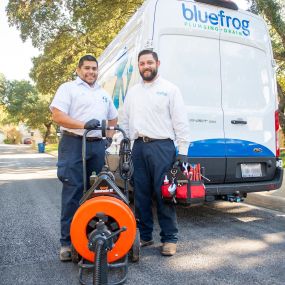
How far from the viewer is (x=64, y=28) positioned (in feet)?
63.5

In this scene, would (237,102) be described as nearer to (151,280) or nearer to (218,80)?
(218,80)

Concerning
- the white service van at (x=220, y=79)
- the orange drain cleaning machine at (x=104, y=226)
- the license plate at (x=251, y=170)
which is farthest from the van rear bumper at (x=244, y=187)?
the orange drain cleaning machine at (x=104, y=226)

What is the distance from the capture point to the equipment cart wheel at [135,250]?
A: 3.46 m

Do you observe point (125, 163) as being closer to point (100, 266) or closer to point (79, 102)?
point (79, 102)

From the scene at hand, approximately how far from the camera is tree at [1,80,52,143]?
49625 millimetres

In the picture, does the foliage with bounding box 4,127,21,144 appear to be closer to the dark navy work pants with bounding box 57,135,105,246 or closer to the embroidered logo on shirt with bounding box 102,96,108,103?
the embroidered logo on shirt with bounding box 102,96,108,103

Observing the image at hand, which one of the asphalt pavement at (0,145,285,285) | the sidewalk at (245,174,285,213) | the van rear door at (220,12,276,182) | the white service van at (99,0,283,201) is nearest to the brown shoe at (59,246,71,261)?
the asphalt pavement at (0,145,285,285)

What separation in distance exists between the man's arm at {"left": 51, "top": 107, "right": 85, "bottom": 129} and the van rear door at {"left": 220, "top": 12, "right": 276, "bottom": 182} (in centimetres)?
212

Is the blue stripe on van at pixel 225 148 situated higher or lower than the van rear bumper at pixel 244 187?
higher

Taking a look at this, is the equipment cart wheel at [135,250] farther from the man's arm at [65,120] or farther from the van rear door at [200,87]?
the van rear door at [200,87]

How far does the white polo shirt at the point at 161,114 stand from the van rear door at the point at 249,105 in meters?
1.23

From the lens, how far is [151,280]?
3.14 metres

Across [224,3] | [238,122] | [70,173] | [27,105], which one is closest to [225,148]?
[238,122]

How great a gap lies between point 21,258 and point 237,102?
10.4 feet
